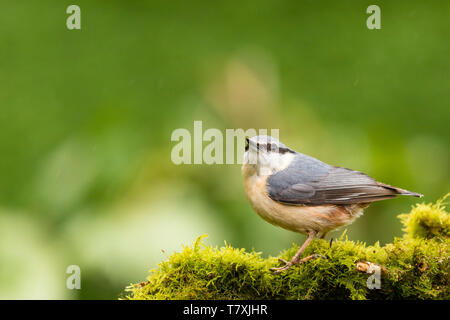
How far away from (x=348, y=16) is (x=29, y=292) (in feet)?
18.3

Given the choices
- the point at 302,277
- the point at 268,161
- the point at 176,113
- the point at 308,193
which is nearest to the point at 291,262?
the point at 302,277

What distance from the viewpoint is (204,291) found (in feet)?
9.27

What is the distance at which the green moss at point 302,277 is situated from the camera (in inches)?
112

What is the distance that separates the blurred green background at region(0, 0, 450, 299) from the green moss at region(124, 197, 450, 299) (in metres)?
1.12

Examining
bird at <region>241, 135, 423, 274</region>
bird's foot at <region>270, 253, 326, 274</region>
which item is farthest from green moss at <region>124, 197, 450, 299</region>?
bird at <region>241, 135, 423, 274</region>

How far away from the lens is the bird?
3.35 m

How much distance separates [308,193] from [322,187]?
0.10 meters

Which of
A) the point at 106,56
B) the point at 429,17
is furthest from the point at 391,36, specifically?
the point at 106,56

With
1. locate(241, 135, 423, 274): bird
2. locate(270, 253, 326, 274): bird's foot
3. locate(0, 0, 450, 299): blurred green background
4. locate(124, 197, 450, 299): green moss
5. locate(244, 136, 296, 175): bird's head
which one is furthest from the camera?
locate(0, 0, 450, 299): blurred green background

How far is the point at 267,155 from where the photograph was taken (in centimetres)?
358

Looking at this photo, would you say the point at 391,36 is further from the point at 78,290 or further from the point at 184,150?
the point at 78,290

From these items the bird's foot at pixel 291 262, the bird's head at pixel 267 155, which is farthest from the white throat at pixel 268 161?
the bird's foot at pixel 291 262

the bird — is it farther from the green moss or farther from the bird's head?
the green moss

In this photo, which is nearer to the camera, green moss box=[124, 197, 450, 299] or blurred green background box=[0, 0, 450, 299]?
green moss box=[124, 197, 450, 299]
